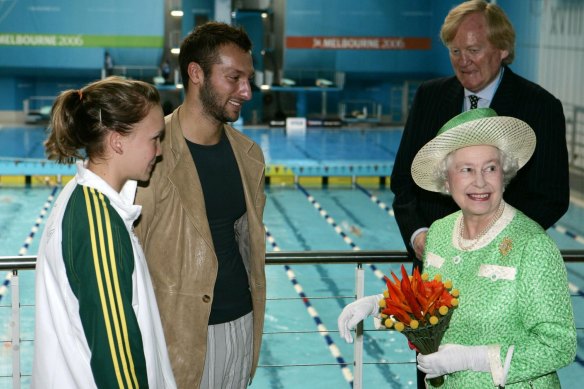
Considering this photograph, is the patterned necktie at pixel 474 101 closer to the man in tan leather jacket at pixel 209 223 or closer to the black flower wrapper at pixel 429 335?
the man in tan leather jacket at pixel 209 223

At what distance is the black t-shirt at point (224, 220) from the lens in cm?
249

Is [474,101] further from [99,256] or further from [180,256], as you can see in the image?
[99,256]

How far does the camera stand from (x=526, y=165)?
109 inches

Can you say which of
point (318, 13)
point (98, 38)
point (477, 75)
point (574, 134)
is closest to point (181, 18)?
point (98, 38)

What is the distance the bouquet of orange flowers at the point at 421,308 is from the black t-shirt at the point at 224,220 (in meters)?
0.52

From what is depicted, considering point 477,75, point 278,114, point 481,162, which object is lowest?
point 278,114

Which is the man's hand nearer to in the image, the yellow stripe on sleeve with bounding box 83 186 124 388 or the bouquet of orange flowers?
the bouquet of orange flowers

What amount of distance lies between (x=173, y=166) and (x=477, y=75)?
1051mm

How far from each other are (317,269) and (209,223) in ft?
24.4

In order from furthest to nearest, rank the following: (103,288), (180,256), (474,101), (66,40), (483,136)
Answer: (66,40) < (474,101) < (180,256) < (483,136) < (103,288)

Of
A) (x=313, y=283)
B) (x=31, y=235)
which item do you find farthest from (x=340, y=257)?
(x=31, y=235)

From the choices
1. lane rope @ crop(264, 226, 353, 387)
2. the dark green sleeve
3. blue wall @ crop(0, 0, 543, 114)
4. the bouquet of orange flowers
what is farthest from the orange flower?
blue wall @ crop(0, 0, 543, 114)

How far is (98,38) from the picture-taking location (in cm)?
2069

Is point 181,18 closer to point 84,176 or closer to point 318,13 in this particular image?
point 318,13
